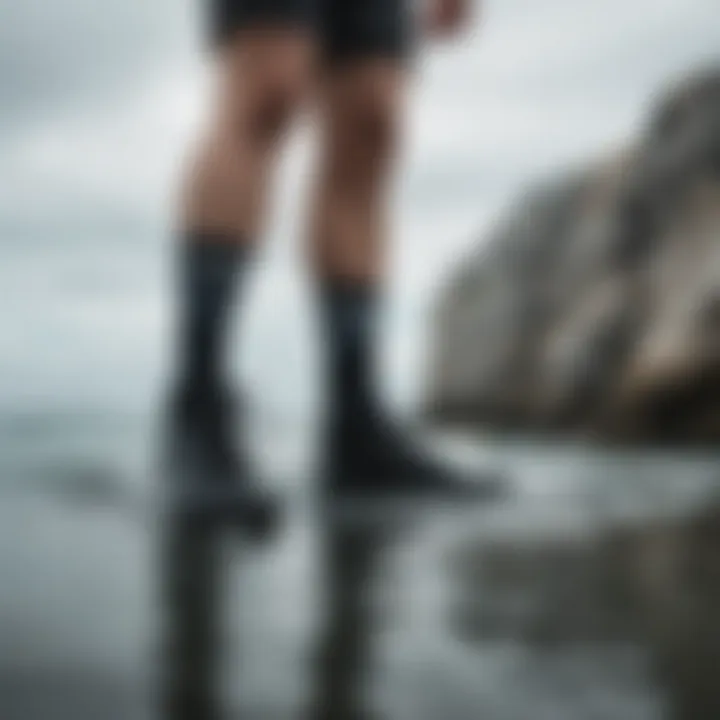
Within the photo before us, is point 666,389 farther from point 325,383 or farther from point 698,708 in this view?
point 698,708

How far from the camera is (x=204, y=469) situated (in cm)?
100

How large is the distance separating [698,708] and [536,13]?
65 centimetres

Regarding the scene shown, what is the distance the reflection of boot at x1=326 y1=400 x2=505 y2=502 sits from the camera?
1.05 m

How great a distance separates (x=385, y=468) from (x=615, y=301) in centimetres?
34

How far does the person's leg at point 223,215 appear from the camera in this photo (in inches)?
39.6

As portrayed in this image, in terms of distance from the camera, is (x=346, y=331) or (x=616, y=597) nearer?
(x=616, y=597)

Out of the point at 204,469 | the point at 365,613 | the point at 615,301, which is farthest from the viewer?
the point at 615,301

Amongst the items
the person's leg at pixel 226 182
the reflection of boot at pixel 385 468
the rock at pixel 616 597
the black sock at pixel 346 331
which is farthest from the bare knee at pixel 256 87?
the rock at pixel 616 597

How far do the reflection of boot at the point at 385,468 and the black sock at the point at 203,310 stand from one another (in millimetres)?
120

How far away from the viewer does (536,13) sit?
3.69ft

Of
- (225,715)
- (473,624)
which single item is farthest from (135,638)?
(473,624)

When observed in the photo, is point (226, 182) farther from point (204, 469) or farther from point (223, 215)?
point (204, 469)

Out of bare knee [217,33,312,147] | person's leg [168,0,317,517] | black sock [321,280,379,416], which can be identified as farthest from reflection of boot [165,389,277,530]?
bare knee [217,33,312,147]

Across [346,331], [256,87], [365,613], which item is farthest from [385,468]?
[256,87]
